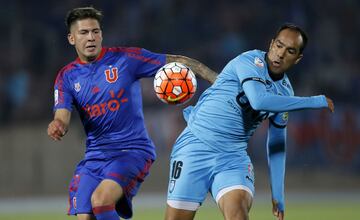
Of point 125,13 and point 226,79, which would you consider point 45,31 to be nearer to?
point 125,13

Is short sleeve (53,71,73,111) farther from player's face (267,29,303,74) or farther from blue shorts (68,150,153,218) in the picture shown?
player's face (267,29,303,74)

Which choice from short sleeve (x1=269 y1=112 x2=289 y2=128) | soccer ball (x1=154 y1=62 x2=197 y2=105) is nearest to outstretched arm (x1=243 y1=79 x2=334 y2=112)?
short sleeve (x1=269 y1=112 x2=289 y2=128)

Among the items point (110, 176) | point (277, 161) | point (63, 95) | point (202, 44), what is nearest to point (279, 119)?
point (277, 161)

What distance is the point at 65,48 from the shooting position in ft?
Result: 51.0

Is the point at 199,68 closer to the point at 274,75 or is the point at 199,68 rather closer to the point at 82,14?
the point at 274,75

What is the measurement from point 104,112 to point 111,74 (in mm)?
347

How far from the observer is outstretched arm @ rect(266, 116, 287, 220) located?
21.8 feet

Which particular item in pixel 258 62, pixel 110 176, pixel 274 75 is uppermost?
pixel 258 62

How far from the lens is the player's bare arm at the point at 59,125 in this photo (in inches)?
250

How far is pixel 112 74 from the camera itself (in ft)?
23.3

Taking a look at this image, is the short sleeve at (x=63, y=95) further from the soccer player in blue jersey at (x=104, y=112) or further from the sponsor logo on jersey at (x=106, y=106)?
the sponsor logo on jersey at (x=106, y=106)

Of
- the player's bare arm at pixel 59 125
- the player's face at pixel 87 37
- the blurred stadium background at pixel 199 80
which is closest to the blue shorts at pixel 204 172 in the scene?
the player's bare arm at pixel 59 125

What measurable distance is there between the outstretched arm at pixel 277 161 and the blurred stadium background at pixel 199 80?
27.4ft

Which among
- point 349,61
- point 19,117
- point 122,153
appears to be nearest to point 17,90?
point 19,117
